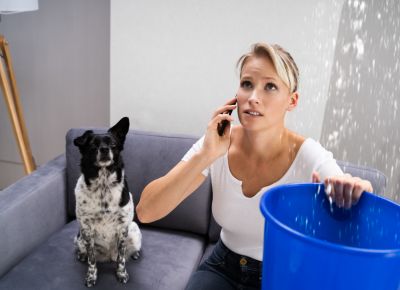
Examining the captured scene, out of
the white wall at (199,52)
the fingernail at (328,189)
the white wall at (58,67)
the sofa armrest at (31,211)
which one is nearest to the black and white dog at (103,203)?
the sofa armrest at (31,211)

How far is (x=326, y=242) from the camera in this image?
62cm

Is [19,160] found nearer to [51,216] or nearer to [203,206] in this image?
[51,216]

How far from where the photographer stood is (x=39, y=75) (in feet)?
9.13

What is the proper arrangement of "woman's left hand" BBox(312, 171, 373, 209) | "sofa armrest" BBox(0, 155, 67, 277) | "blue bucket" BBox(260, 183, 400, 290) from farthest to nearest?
"sofa armrest" BBox(0, 155, 67, 277) < "woman's left hand" BBox(312, 171, 373, 209) < "blue bucket" BBox(260, 183, 400, 290)

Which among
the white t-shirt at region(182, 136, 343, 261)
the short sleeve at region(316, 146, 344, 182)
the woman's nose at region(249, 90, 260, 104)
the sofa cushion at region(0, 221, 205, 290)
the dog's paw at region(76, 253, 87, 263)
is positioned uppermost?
the woman's nose at region(249, 90, 260, 104)

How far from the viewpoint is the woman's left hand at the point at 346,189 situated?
0.88 meters

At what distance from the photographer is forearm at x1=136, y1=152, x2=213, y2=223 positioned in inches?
45.3

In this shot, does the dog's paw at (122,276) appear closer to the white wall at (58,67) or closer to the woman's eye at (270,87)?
the woman's eye at (270,87)

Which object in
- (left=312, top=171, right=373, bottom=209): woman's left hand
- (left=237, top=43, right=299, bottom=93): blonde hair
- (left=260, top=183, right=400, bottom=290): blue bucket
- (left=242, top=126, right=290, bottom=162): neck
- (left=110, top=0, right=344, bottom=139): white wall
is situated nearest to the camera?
(left=260, top=183, right=400, bottom=290): blue bucket

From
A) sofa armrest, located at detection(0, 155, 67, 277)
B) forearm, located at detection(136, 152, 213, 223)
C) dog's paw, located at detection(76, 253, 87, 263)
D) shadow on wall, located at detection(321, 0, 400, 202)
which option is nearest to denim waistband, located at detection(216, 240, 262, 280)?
forearm, located at detection(136, 152, 213, 223)

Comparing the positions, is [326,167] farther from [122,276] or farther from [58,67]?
[58,67]

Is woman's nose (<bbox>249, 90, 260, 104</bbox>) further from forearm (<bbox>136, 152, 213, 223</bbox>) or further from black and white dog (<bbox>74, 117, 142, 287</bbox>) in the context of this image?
black and white dog (<bbox>74, 117, 142, 287</bbox>)

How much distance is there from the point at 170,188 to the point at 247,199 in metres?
0.28

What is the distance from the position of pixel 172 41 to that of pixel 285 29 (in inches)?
23.1
